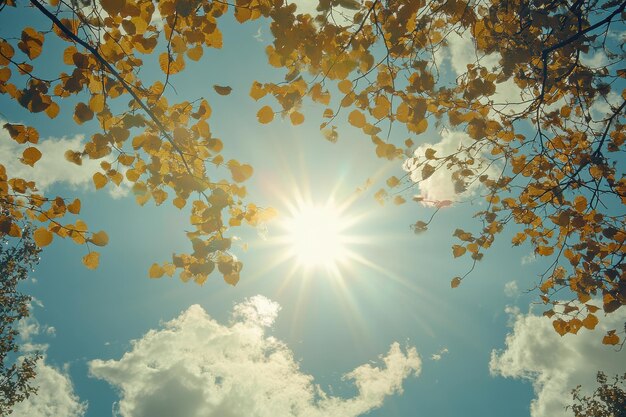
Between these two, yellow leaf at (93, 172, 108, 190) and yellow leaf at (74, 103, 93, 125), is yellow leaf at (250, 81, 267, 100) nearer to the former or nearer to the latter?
yellow leaf at (74, 103, 93, 125)

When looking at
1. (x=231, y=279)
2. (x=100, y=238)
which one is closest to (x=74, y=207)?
(x=100, y=238)

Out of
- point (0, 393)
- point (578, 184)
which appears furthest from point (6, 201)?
point (0, 393)

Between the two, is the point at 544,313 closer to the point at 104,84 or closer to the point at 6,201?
the point at 104,84

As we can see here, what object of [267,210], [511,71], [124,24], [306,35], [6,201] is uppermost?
[511,71]

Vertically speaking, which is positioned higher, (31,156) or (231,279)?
(31,156)

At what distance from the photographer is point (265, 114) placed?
2945 mm

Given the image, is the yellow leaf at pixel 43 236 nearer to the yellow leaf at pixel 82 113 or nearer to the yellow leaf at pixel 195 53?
the yellow leaf at pixel 82 113

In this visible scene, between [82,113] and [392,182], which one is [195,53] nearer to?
[82,113]

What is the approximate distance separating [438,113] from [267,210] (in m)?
2.18

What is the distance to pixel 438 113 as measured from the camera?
3.77 m

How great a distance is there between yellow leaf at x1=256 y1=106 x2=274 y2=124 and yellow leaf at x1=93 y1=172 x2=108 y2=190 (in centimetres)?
166

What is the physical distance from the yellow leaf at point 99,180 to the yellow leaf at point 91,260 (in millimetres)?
662

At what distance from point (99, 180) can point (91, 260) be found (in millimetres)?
773

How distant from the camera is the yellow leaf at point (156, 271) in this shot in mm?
3329
